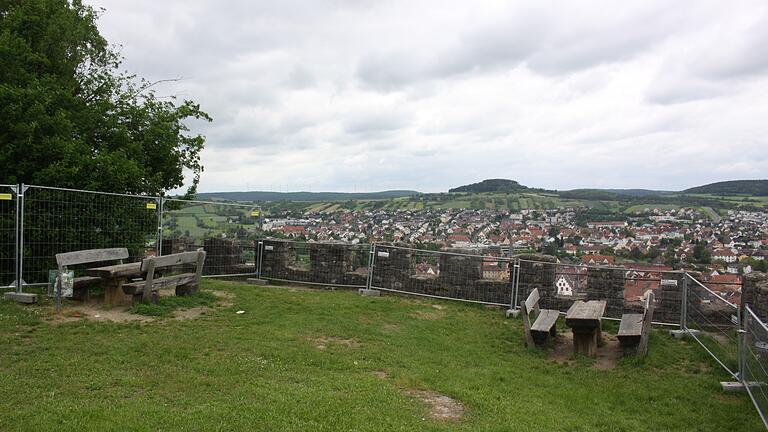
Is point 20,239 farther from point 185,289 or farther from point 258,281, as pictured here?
point 258,281

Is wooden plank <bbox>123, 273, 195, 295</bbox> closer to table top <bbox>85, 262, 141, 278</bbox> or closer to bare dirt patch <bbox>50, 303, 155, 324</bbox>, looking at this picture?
table top <bbox>85, 262, 141, 278</bbox>

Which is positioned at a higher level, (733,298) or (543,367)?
(733,298)

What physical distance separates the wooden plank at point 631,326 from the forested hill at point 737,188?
114 feet

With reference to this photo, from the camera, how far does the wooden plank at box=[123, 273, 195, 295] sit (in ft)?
30.4

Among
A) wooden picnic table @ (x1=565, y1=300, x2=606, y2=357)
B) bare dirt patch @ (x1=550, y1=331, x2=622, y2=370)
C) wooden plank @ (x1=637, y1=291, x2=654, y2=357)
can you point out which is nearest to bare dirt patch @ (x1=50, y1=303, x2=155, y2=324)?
bare dirt patch @ (x1=550, y1=331, x2=622, y2=370)

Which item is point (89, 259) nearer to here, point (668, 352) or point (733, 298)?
point (668, 352)

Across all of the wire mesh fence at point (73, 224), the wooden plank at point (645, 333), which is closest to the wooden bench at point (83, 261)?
the wire mesh fence at point (73, 224)

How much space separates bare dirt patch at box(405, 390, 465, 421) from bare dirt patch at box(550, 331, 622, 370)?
304cm

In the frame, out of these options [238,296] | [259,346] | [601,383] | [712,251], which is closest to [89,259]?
[238,296]

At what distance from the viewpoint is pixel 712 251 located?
52.6ft

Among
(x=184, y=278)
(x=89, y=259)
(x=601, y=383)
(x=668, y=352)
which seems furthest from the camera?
(x=184, y=278)

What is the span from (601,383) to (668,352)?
2.35 metres

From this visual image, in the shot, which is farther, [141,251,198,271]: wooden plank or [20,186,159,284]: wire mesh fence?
[20,186,159,284]: wire mesh fence

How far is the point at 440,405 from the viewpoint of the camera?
5715 mm
